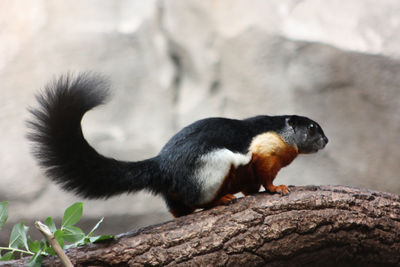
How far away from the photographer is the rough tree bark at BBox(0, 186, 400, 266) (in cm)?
223

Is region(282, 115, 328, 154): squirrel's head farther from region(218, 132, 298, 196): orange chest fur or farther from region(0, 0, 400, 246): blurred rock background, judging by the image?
region(0, 0, 400, 246): blurred rock background

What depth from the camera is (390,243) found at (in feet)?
8.41

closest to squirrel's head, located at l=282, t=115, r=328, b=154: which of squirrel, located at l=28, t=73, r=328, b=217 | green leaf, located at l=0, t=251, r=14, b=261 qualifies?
squirrel, located at l=28, t=73, r=328, b=217

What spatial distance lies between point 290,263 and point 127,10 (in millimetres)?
2929

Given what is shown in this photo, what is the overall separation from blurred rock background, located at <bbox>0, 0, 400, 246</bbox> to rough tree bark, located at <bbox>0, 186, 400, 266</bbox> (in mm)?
1584

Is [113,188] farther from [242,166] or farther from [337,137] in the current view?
[337,137]

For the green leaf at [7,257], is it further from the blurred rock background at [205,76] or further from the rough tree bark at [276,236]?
the blurred rock background at [205,76]

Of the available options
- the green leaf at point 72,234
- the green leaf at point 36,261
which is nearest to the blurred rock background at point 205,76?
the green leaf at point 72,234

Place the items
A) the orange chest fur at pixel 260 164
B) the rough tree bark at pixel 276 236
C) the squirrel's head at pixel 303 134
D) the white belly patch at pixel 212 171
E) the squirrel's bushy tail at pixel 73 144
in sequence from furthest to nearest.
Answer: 1. the squirrel's head at pixel 303 134
2. the orange chest fur at pixel 260 164
3. the white belly patch at pixel 212 171
4. the squirrel's bushy tail at pixel 73 144
5. the rough tree bark at pixel 276 236

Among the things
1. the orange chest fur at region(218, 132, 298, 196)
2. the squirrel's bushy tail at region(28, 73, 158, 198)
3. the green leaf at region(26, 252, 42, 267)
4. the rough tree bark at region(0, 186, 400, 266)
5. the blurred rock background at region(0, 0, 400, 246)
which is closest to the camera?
the green leaf at region(26, 252, 42, 267)

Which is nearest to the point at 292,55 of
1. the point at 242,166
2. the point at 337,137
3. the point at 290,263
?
the point at 337,137

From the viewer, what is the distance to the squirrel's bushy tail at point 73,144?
2.33 meters

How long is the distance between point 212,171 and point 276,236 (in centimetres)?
45

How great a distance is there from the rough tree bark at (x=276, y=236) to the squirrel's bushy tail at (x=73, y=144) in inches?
12.3
